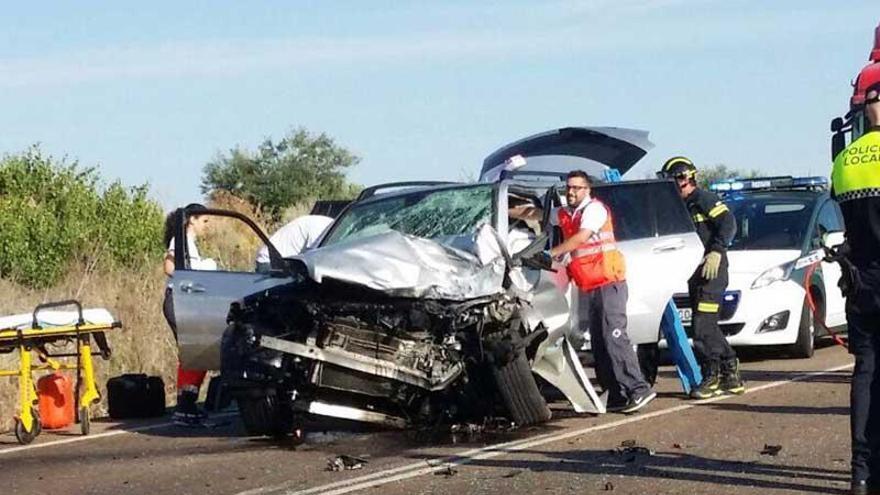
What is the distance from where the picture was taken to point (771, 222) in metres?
15.9

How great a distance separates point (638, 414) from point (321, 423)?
2206mm

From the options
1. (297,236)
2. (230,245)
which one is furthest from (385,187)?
(230,245)

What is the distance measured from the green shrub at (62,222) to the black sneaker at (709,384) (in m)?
16.8

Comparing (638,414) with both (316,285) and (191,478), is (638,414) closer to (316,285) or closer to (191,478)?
(316,285)

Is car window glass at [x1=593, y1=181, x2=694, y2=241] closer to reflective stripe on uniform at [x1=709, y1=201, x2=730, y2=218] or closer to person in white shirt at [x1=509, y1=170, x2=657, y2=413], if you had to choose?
reflective stripe on uniform at [x1=709, y1=201, x2=730, y2=218]

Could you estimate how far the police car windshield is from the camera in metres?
15.6

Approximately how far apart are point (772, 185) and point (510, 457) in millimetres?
9507

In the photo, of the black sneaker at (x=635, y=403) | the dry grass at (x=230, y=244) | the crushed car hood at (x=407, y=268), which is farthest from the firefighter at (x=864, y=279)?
the dry grass at (x=230, y=244)

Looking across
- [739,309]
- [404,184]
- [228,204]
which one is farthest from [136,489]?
[228,204]

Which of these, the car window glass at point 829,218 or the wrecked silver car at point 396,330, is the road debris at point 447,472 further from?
the car window glass at point 829,218

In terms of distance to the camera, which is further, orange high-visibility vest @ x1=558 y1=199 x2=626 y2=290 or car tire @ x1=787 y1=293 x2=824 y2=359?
car tire @ x1=787 y1=293 x2=824 y2=359

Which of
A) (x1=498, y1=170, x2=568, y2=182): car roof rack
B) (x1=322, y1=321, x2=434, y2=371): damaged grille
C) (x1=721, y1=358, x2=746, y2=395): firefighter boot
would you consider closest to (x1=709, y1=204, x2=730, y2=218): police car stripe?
(x1=721, y1=358, x2=746, y2=395): firefighter boot

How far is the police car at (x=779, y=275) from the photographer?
14.7 meters

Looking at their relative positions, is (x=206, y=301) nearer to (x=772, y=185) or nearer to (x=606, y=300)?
(x=606, y=300)
